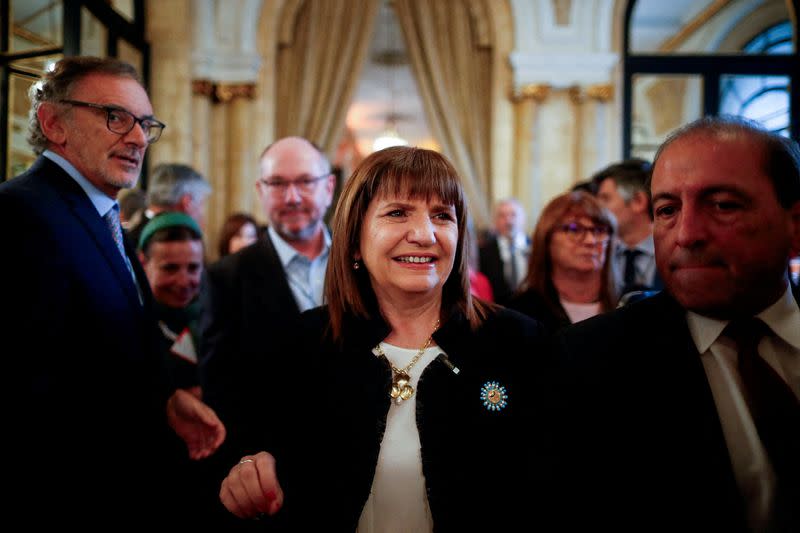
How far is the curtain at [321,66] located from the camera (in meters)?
7.14

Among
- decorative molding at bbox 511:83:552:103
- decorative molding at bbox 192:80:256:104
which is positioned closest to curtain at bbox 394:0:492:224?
decorative molding at bbox 511:83:552:103

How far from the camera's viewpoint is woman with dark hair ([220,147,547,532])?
53.7 inches

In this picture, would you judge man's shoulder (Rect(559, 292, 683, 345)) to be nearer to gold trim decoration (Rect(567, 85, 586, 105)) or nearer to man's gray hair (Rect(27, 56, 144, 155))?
man's gray hair (Rect(27, 56, 144, 155))

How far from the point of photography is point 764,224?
1023 millimetres

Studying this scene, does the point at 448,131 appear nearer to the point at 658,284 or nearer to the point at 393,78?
the point at 393,78

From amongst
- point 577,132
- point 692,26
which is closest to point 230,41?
point 577,132

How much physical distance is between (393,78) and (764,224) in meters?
10.4

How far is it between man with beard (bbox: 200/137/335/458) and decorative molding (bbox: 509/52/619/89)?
4640 millimetres

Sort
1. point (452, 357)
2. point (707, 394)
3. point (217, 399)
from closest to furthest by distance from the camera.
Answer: point (707, 394) < point (452, 357) < point (217, 399)

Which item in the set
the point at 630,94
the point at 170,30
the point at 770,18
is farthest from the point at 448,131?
the point at 770,18

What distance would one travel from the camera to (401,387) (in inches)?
57.2

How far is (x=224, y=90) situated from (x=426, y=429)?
5.96m

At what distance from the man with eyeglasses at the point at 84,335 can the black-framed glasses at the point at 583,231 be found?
1.60 m

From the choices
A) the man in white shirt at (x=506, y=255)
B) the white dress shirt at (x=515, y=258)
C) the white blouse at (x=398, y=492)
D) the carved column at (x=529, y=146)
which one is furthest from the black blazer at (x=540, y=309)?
the carved column at (x=529, y=146)
